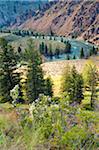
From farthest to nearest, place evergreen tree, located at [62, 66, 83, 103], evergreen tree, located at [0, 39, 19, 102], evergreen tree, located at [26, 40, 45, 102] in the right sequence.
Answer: evergreen tree, located at [62, 66, 83, 103], evergreen tree, located at [26, 40, 45, 102], evergreen tree, located at [0, 39, 19, 102]

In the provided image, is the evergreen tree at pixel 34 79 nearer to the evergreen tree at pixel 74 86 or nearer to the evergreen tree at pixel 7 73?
the evergreen tree at pixel 7 73

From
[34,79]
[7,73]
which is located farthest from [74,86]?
[7,73]

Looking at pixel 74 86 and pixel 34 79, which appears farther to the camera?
pixel 74 86

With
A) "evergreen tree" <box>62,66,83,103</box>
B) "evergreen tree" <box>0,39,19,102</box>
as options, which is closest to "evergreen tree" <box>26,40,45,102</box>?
"evergreen tree" <box>0,39,19,102</box>

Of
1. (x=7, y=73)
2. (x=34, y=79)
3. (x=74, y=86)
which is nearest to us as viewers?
(x=7, y=73)

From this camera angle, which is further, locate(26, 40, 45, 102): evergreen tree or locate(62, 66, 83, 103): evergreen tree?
locate(62, 66, 83, 103): evergreen tree

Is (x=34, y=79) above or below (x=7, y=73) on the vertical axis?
below

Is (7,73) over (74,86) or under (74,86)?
over

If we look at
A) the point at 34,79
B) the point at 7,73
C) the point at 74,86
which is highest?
the point at 7,73

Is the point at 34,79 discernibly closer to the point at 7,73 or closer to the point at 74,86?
the point at 7,73

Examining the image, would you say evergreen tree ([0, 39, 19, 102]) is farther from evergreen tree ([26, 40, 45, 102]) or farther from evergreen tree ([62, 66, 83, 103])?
evergreen tree ([62, 66, 83, 103])

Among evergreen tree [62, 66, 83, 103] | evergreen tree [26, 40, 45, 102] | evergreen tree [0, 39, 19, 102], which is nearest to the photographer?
evergreen tree [0, 39, 19, 102]

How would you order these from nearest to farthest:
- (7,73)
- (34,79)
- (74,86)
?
1. (7,73)
2. (34,79)
3. (74,86)

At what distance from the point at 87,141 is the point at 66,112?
180cm
